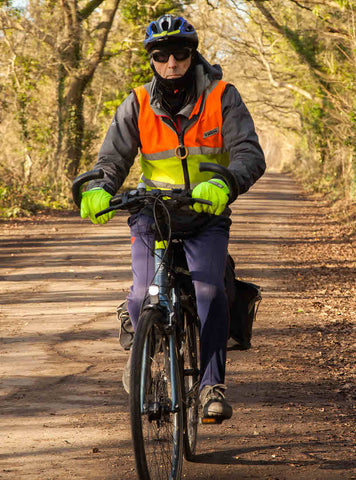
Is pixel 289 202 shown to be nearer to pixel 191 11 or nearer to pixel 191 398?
pixel 191 11

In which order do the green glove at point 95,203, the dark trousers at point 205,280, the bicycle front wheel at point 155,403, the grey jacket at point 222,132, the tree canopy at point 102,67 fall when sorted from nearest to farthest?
1. the bicycle front wheel at point 155,403
2. the green glove at point 95,203
3. the dark trousers at point 205,280
4. the grey jacket at point 222,132
5. the tree canopy at point 102,67

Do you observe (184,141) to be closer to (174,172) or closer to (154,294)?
(174,172)

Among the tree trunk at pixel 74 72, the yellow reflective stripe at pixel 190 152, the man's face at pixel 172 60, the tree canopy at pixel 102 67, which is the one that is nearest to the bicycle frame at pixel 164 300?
the yellow reflective stripe at pixel 190 152

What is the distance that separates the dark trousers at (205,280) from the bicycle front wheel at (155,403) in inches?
13.1

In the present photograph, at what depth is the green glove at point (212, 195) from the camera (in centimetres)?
338

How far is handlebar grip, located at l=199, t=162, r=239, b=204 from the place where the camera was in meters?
3.38

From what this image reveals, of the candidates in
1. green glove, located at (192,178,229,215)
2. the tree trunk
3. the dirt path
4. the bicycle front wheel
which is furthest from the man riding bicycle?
the tree trunk

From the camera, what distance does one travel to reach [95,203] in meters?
3.50

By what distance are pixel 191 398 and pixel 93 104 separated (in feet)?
72.6

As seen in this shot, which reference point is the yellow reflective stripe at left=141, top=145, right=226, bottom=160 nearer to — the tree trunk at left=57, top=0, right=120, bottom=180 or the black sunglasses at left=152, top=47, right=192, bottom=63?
the black sunglasses at left=152, top=47, right=192, bottom=63

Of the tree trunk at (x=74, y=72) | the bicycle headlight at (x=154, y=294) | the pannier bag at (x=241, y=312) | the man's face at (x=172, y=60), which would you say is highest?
the tree trunk at (x=74, y=72)

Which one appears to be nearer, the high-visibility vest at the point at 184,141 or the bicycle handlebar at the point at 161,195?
the bicycle handlebar at the point at 161,195

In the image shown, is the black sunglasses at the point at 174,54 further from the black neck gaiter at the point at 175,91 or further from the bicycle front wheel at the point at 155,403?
the bicycle front wheel at the point at 155,403

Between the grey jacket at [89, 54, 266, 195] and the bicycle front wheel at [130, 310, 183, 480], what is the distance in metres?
0.85
